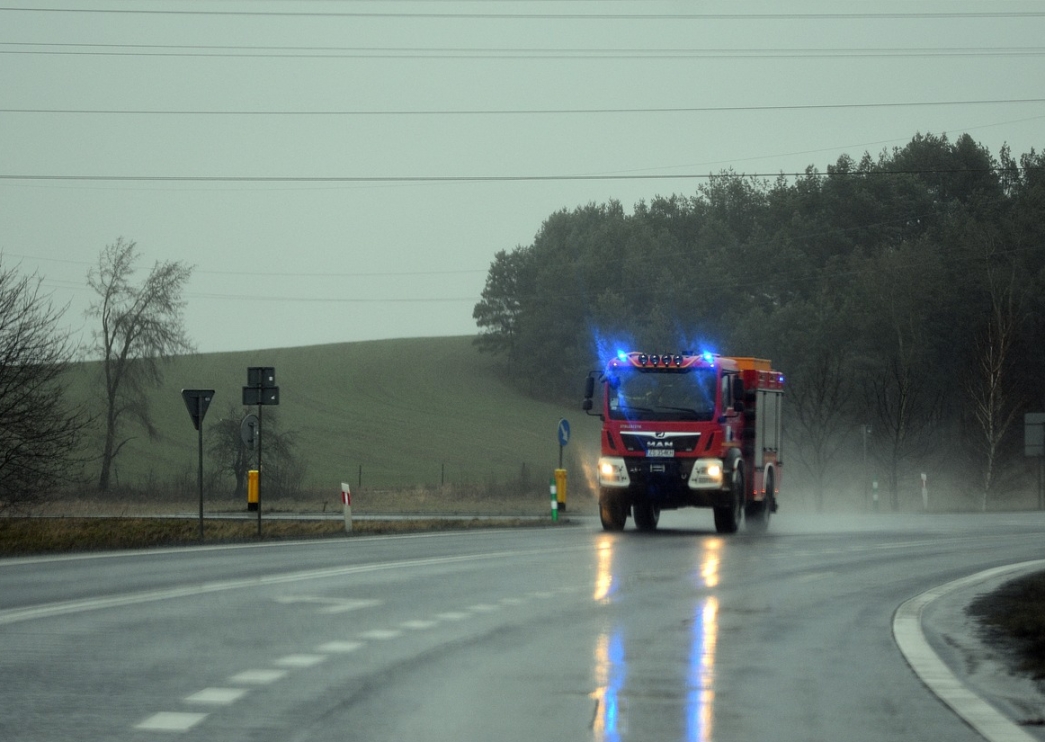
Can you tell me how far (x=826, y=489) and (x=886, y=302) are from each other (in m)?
24.7

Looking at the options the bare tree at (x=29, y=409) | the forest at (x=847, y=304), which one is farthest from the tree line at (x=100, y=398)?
the forest at (x=847, y=304)

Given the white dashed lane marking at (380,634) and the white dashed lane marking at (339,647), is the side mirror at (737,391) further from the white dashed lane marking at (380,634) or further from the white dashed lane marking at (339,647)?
the white dashed lane marking at (339,647)

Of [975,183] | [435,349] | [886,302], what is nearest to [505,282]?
[435,349]

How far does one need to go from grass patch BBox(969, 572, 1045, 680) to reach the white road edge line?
52cm

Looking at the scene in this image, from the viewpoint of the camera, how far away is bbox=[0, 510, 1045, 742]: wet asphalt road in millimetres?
7727

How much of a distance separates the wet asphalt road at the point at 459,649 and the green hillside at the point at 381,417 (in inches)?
Answer: 1544

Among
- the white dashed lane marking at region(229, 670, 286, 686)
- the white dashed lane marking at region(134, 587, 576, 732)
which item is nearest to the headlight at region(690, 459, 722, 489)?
the white dashed lane marking at region(134, 587, 576, 732)

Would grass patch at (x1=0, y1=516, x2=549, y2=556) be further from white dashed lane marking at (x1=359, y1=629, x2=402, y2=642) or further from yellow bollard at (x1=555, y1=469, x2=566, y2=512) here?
white dashed lane marking at (x1=359, y1=629, x2=402, y2=642)

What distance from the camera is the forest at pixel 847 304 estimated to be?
61562 mm

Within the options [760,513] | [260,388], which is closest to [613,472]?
[760,513]

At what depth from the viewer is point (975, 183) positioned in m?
106

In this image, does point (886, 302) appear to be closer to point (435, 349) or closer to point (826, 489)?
point (826, 489)

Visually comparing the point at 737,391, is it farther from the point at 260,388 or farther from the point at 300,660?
the point at 300,660

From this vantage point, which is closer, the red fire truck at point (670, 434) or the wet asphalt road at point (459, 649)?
the wet asphalt road at point (459, 649)
